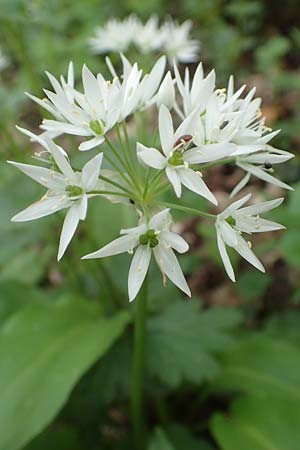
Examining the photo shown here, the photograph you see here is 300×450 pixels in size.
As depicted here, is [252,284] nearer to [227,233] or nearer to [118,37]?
[118,37]

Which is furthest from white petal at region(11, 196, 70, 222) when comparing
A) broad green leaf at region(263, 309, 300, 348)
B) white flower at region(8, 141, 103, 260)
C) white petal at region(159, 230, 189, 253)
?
broad green leaf at region(263, 309, 300, 348)

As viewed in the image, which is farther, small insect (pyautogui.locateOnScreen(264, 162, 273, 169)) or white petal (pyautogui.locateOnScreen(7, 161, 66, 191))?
small insect (pyautogui.locateOnScreen(264, 162, 273, 169))

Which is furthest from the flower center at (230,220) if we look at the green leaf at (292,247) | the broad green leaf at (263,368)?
the broad green leaf at (263,368)

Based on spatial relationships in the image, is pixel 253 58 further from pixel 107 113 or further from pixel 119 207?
pixel 107 113

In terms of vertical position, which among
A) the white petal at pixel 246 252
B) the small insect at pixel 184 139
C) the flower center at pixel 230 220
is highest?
the small insect at pixel 184 139

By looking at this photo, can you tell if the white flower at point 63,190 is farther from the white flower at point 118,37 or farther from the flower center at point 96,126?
the white flower at point 118,37

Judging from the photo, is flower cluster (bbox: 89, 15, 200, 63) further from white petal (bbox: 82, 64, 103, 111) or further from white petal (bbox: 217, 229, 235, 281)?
white petal (bbox: 217, 229, 235, 281)
